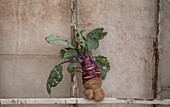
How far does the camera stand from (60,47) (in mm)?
1674

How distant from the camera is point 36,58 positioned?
1.68m

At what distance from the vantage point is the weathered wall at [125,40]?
1687mm

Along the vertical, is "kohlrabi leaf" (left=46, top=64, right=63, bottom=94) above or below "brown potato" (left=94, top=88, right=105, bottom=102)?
above

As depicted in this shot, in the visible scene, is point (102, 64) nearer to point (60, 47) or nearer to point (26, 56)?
point (60, 47)

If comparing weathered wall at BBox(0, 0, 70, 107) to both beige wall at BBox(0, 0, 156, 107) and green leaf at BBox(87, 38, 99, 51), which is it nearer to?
beige wall at BBox(0, 0, 156, 107)

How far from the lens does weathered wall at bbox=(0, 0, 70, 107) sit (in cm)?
168

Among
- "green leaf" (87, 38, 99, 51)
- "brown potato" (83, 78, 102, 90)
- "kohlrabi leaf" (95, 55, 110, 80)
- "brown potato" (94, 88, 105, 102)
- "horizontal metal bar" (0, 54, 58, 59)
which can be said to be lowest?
"brown potato" (94, 88, 105, 102)

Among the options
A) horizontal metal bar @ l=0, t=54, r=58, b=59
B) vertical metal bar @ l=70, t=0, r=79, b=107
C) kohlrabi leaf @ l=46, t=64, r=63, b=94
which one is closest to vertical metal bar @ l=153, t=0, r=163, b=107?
vertical metal bar @ l=70, t=0, r=79, b=107

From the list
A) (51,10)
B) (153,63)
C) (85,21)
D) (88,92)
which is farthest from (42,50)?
(153,63)

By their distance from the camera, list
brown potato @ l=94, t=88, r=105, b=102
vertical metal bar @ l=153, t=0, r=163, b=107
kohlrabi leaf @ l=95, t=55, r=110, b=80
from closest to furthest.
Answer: brown potato @ l=94, t=88, r=105, b=102, kohlrabi leaf @ l=95, t=55, r=110, b=80, vertical metal bar @ l=153, t=0, r=163, b=107

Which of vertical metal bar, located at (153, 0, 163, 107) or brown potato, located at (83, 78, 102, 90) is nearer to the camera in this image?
brown potato, located at (83, 78, 102, 90)

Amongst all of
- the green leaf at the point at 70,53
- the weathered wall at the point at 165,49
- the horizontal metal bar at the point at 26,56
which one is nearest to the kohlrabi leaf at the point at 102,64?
the green leaf at the point at 70,53

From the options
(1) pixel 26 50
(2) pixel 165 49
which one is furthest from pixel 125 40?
(1) pixel 26 50

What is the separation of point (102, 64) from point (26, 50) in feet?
2.68
